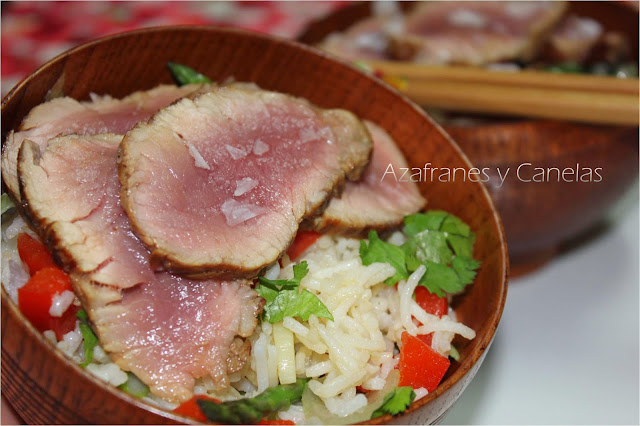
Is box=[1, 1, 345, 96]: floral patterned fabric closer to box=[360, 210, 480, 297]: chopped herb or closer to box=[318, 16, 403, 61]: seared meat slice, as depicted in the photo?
box=[318, 16, 403, 61]: seared meat slice

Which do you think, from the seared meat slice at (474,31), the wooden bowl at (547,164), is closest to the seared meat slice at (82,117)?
the wooden bowl at (547,164)

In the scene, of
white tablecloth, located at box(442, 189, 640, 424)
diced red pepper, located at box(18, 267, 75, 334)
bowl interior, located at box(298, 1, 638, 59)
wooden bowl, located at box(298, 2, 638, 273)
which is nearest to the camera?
diced red pepper, located at box(18, 267, 75, 334)

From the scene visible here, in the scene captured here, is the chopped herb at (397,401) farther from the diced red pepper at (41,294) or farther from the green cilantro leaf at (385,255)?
the diced red pepper at (41,294)

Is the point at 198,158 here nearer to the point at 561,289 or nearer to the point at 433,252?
the point at 433,252

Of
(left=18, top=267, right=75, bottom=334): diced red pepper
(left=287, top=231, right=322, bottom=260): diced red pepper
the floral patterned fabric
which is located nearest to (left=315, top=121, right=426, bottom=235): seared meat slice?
(left=287, top=231, right=322, bottom=260): diced red pepper

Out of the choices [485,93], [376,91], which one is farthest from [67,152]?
[485,93]

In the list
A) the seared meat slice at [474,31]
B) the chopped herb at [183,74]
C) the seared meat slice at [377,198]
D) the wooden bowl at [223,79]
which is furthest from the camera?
the seared meat slice at [474,31]

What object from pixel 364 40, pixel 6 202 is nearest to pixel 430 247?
pixel 6 202
